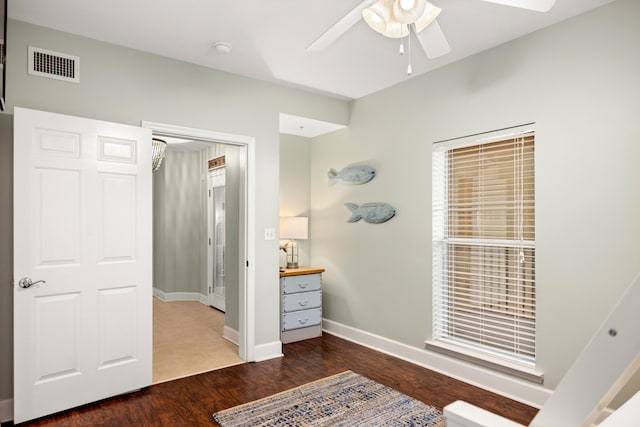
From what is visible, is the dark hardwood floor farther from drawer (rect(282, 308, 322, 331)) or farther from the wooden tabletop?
the wooden tabletop

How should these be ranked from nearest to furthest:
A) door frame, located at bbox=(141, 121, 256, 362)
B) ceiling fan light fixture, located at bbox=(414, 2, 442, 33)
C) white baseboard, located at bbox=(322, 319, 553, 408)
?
ceiling fan light fixture, located at bbox=(414, 2, 442, 33), white baseboard, located at bbox=(322, 319, 553, 408), door frame, located at bbox=(141, 121, 256, 362)

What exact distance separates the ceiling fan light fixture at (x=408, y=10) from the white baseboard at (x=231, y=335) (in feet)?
10.9

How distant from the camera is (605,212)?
2.52 m

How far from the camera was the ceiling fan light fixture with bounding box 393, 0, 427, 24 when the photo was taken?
1.91 meters

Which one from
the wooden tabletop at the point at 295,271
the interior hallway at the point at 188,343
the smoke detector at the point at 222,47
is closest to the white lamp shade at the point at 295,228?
the wooden tabletop at the point at 295,271

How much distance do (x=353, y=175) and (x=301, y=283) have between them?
1330 millimetres

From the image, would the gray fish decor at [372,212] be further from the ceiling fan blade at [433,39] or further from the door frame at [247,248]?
the ceiling fan blade at [433,39]

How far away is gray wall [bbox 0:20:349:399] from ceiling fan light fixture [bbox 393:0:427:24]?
2.01 meters

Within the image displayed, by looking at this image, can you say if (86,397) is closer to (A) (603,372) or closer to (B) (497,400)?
(B) (497,400)

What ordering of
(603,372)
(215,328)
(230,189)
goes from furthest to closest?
(215,328) < (230,189) < (603,372)

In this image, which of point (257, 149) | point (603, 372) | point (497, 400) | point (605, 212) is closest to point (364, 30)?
point (257, 149)

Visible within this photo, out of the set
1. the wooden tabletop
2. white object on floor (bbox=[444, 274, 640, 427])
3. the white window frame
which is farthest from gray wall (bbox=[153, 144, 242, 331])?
white object on floor (bbox=[444, 274, 640, 427])

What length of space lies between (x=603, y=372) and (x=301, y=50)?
299cm

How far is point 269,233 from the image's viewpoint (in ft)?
12.6
